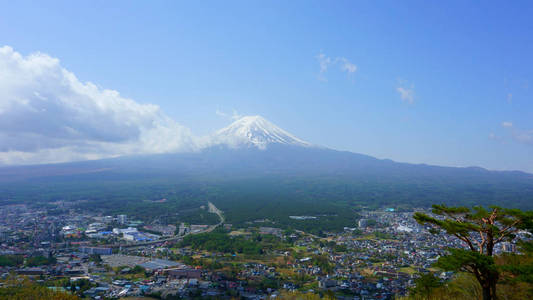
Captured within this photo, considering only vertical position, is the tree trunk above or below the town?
above

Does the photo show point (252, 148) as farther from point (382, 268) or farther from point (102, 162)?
point (382, 268)

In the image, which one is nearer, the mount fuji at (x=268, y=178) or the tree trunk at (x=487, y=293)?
the tree trunk at (x=487, y=293)

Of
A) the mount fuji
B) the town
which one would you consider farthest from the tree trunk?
the mount fuji

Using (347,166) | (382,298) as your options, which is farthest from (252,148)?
(382,298)

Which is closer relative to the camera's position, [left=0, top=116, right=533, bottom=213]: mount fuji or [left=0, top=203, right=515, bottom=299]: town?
[left=0, top=203, right=515, bottom=299]: town

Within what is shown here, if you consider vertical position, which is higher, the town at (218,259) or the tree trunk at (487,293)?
the tree trunk at (487,293)

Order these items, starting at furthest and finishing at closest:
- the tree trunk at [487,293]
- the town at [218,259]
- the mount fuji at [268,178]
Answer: the mount fuji at [268,178], the town at [218,259], the tree trunk at [487,293]

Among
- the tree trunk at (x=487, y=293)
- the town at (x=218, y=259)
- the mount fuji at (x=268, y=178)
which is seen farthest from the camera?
the mount fuji at (x=268, y=178)

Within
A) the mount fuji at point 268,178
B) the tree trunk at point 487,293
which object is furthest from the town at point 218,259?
the mount fuji at point 268,178

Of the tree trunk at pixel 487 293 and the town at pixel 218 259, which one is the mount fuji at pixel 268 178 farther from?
the tree trunk at pixel 487 293

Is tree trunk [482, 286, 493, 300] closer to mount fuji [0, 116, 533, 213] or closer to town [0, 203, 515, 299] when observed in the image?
town [0, 203, 515, 299]

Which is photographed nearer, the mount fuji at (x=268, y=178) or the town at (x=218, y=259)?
the town at (x=218, y=259)
